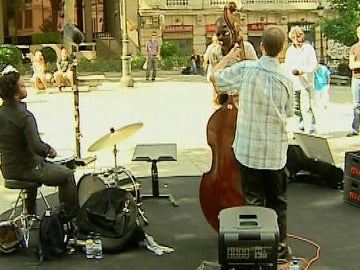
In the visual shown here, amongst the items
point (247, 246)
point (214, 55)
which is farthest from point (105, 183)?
point (214, 55)

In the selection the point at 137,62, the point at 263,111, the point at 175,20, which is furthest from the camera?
the point at 175,20

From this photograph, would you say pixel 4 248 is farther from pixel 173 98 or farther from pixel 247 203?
pixel 173 98

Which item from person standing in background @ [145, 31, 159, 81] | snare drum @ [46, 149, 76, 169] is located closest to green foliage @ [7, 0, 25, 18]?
person standing in background @ [145, 31, 159, 81]

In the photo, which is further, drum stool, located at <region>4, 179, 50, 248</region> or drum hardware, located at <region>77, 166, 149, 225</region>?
drum hardware, located at <region>77, 166, 149, 225</region>

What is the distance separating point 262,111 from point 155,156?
2.33 m

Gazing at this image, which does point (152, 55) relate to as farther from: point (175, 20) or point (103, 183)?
point (103, 183)

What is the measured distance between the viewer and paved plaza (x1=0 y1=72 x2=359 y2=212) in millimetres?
9750

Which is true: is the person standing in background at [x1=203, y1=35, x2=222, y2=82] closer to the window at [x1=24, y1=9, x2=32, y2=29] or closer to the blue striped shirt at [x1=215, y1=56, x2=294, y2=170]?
the blue striped shirt at [x1=215, y1=56, x2=294, y2=170]

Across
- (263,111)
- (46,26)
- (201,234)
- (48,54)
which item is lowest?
(201,234)

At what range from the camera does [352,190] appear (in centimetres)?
734

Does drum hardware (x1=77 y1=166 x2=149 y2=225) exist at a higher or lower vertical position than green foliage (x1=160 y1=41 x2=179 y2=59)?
lower

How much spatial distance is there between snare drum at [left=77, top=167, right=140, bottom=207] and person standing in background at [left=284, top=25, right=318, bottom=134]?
4.41 metres

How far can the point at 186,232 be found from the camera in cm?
662

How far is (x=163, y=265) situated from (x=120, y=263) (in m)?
0.35
